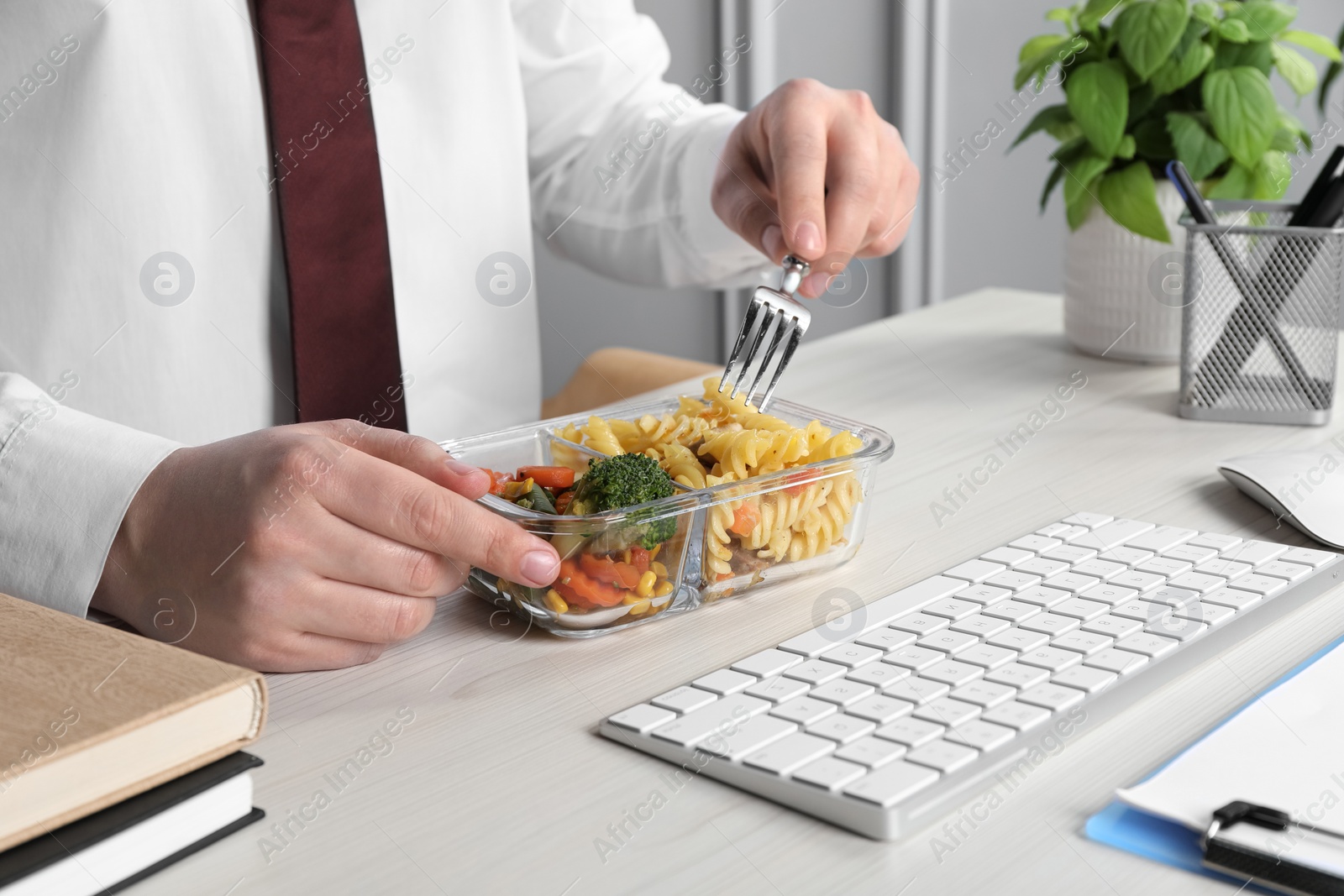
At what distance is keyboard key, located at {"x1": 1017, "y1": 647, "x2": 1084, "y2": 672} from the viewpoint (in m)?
0.68

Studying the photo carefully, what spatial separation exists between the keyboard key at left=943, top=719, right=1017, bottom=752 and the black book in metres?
0.35

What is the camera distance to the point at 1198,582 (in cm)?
81

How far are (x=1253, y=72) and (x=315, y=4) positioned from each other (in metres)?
1.07

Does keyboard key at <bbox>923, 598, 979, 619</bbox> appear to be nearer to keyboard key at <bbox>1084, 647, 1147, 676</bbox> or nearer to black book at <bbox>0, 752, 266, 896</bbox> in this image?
keyboard key at <bbox>1084, 647, 1147, 676</bbox>

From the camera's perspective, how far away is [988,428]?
126cm

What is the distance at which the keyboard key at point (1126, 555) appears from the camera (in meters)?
0.85

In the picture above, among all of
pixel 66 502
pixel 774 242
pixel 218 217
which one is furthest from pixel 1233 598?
pixel 218 217

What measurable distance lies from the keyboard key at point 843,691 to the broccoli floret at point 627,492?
0.49ft

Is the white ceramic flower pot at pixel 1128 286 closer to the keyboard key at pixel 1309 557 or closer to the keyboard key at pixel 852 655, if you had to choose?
the keyboard key at pixel 1309 557

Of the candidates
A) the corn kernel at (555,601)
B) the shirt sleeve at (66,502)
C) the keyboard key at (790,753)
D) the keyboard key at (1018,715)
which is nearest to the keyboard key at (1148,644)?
the keyboard key at (1018,715)

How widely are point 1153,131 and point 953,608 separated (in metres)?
0.92

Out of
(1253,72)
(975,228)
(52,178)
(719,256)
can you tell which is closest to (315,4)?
(52,178)

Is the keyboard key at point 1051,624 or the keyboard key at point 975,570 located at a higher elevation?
the keyboard key at point 1051,624

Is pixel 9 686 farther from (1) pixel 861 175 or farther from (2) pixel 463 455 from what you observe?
(1) pixel 861 175
